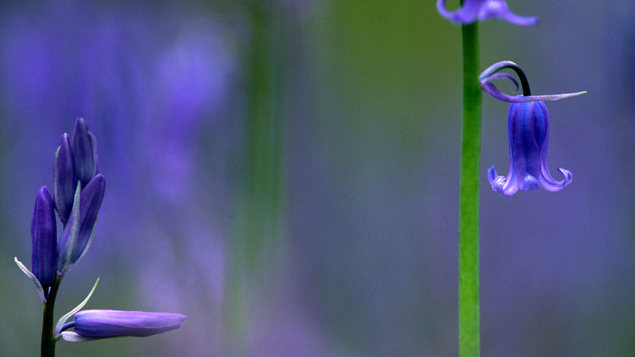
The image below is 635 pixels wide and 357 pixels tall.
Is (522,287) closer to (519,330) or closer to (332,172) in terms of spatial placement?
(519,330)

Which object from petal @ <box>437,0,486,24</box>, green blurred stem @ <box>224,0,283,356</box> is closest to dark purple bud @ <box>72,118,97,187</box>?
petal @ <box>437,0,486,24</box>

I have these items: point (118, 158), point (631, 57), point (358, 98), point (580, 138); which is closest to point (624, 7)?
point (631, 57)

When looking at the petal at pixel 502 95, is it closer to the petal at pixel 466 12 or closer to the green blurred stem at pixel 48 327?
the petal at pixel 466 12

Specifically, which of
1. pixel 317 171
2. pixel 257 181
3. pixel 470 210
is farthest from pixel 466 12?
pixel 317 171

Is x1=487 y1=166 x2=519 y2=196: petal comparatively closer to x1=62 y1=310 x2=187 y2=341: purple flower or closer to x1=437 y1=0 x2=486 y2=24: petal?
x1=437 y1=0 x2=486 y2=24: petal

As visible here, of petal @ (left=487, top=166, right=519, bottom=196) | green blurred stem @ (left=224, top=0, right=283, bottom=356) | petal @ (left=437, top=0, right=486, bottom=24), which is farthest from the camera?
green blurred stem @ (left=224, top=0, right=283, bottom=356)

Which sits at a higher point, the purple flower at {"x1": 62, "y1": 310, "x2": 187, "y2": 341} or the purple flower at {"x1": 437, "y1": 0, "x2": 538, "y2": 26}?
the purple flower at {"x1": 437, "y1": 0, "x2": 538, "y2": 26}

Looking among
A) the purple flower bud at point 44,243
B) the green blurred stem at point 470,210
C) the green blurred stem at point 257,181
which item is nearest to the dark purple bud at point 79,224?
the purple flower bud at point 44,243
